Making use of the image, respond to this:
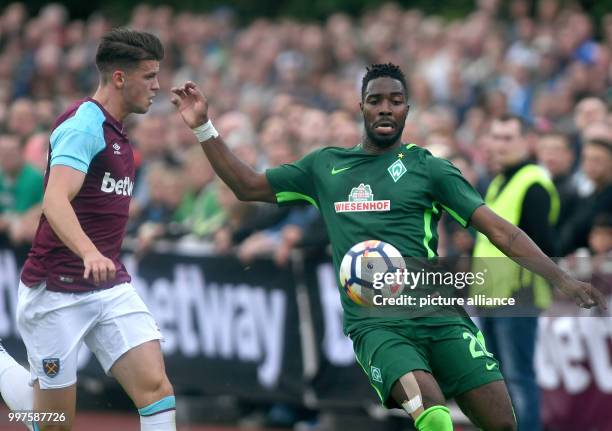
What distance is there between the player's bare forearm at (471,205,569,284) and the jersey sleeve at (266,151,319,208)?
113 cm

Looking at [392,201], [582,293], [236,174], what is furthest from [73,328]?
[582,293]

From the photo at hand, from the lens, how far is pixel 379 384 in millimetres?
7781

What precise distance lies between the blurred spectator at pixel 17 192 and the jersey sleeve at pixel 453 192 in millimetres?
6780

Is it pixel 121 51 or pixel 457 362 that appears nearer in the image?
pixel 457 362

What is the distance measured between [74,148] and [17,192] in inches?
280

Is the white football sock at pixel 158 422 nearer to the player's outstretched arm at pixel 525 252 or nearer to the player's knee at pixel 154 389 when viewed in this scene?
the player's knee at pixel 154 389

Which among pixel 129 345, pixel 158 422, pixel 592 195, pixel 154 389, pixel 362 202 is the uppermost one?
pixel 362 202

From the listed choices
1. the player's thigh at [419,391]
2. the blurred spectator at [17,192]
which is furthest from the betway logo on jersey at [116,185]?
the blurred spectator at [17,192]

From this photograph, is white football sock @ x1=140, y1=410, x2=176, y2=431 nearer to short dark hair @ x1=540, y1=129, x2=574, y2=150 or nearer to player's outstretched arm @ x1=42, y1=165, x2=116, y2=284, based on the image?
player's outstretched arm @ x1=42, y1=165, x2=116, y2=284

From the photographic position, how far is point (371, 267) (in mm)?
7883

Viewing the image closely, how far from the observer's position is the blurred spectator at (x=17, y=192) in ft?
45.5

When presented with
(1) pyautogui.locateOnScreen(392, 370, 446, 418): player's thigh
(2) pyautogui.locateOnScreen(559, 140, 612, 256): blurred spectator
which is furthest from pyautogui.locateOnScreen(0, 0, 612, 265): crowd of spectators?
(1) pyautogui.locateOnScreen(392, 370, 446, 418): player's thigh

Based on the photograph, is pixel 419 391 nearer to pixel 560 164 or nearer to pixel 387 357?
pixel 387 357

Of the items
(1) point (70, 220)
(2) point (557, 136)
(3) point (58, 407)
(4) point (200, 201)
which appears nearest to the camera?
(1) point (70, 220)
